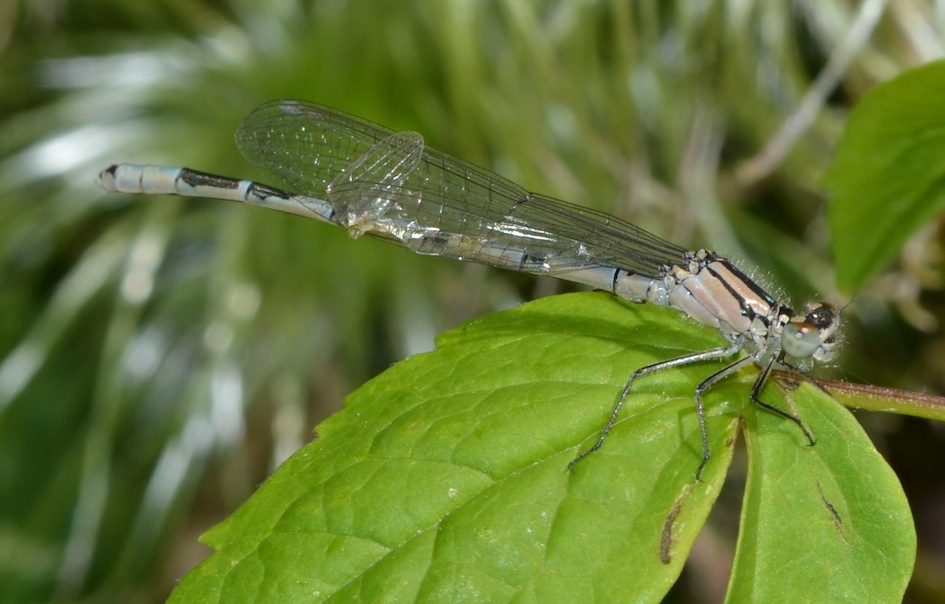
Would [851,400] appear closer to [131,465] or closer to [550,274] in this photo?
[550,274]

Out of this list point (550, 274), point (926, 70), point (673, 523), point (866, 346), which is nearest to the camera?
point (673, 523)

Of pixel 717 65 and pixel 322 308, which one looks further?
pixel 322 308

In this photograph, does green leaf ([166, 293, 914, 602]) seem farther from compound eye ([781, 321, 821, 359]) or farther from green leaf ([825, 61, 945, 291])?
green leaf ([825, 61, 945, 291])

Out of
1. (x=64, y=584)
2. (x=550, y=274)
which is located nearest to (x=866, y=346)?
(x=550, y=274)

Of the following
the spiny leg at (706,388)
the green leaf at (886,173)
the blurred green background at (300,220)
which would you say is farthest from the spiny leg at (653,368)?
the blurred green background at (300,220)

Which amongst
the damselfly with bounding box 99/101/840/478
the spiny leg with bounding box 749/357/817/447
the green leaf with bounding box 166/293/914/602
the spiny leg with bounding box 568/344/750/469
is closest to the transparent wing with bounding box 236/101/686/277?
the damselfly with bounding box 99/101/840/478

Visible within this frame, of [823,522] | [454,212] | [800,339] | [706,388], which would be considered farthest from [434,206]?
[823,522]

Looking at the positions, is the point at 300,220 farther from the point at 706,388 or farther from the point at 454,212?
the point at 706,388
